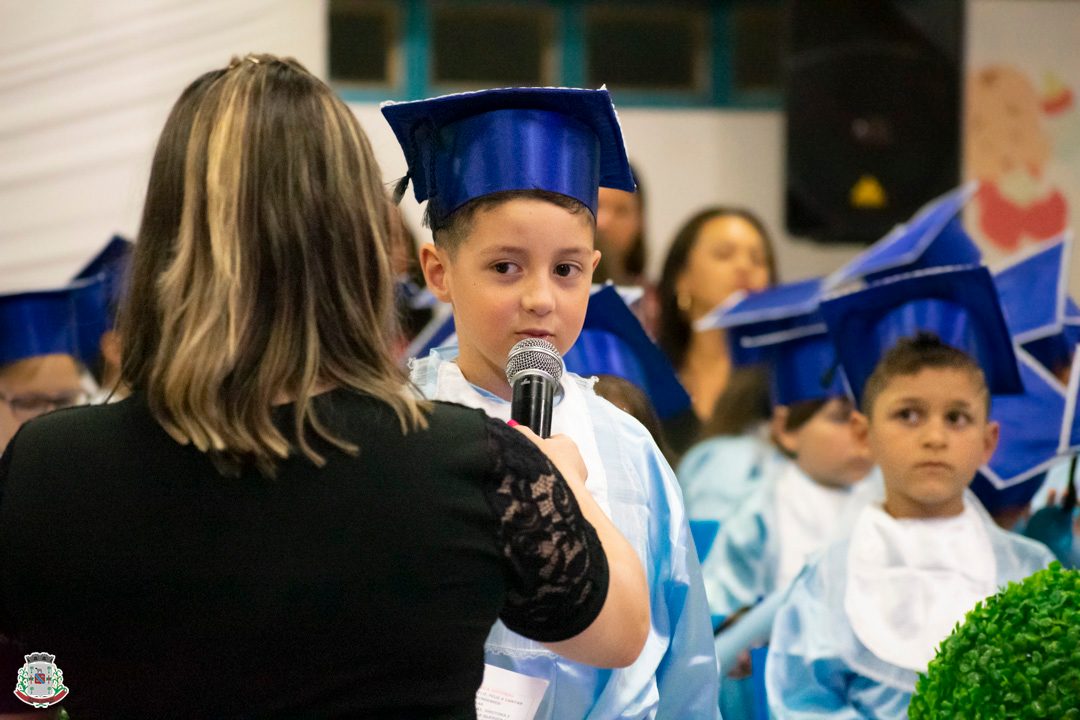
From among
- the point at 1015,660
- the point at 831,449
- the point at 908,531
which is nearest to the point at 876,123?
the point at 831,449

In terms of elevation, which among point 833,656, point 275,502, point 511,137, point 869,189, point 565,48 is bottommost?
point 833,656

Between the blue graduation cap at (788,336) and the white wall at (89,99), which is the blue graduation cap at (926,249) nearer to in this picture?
the blue graduation cap at (788,336)

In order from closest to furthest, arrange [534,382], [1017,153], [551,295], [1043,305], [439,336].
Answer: [534,382] < [551,295] < [439,336] < [1043,305] < [1017,153]

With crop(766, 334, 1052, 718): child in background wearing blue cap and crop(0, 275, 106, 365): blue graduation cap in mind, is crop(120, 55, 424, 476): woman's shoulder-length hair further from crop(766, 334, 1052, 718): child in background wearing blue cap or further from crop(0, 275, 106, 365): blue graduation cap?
crop(0, 275, 106, 365): blue graduation cap

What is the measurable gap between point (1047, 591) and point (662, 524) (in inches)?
22.9

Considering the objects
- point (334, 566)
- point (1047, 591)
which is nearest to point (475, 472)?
point (334, 566)

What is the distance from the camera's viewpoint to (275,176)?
1648 millimetres

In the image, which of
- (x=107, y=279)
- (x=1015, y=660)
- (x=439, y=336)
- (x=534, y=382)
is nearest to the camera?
(x=534, y=382)

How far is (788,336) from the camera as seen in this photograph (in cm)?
448

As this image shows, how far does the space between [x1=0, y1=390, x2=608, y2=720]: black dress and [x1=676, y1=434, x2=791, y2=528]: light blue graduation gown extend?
3.28 m

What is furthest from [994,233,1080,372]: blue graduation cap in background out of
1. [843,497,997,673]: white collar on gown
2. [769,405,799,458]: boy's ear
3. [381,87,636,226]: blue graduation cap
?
[381,87,636,226]: blue graduation cap

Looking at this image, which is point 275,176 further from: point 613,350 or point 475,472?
point 613,350

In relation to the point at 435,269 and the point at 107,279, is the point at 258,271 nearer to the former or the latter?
the point at 435,269

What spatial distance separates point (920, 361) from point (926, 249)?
0.74 metres
